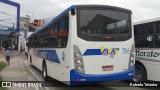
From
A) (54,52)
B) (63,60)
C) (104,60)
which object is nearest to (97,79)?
(104,60)

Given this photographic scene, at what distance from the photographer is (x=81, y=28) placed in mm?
9359

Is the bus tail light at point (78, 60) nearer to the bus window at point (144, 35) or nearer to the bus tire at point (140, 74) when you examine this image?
the bus window at point (144, 35)

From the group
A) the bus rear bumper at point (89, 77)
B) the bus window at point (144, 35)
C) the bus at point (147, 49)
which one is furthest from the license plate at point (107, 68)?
the bus window at point (144, 35)

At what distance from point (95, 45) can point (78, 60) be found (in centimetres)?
81

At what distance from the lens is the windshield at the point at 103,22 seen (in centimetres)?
945

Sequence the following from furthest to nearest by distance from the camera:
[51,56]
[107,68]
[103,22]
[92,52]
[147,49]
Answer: [51,56] → [147,49] → [103,22] → [107,68] → [92,52]

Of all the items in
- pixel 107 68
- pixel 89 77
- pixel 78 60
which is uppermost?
pixel 78 60

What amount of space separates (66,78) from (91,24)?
6.77 ft

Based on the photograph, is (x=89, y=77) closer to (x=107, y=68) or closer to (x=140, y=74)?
(x=107, y=68)

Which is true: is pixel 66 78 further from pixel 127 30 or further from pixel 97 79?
pixel 127 30

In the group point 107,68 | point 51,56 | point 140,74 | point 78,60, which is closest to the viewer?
point 78,60

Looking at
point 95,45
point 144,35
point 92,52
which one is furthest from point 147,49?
point 92,52

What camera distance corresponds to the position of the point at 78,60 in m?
9.16

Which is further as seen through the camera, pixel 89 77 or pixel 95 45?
pixel 95 45
